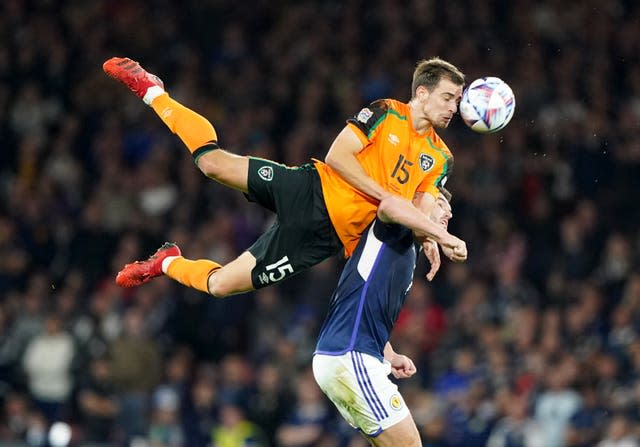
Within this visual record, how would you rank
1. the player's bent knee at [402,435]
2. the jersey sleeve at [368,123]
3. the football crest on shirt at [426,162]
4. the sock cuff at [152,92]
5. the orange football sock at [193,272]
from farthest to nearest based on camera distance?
the sock cuff at [152,92], the orange football sock at [193,272], the football crest on shirt at [426,162], the jersey sleeve at [368,123], the player's bent knee at [402,435]

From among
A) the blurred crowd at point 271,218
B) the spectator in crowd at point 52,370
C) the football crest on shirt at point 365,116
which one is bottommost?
the spectator in crowd at point 52,370

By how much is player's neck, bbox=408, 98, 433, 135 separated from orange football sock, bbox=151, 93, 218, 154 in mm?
1317

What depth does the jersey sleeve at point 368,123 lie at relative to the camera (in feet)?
25.8

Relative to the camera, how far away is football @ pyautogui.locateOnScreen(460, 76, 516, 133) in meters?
7.91

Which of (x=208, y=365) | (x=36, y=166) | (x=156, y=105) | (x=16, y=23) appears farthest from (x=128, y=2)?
(x=156, y=105)

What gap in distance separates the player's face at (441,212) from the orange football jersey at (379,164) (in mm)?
174

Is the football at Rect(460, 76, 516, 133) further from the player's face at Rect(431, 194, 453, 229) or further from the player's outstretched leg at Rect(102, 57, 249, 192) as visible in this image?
the player's outstretched leg at Rect(102, 57, 249, 192)

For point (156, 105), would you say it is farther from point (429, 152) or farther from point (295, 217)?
point (429, 152)

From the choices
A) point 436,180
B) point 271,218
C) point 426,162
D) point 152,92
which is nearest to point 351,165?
point 426,162

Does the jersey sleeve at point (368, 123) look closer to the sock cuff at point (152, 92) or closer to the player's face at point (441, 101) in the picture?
the player's face at point (441, 101)

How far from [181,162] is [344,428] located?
16.9 ft

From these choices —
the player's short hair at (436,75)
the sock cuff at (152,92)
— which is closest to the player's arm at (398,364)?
the player's short hair at (436,75)

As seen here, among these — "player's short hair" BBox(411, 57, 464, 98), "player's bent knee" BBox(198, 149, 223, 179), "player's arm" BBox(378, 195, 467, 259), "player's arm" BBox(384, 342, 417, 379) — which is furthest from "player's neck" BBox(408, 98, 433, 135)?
"player's arm" BBox(384, 342, 417, 379)

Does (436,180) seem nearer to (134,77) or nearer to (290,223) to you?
(290,223)
